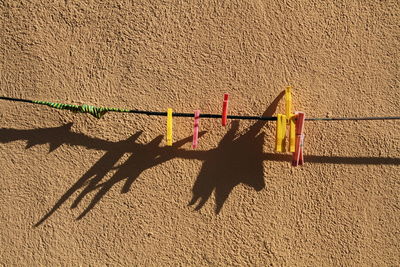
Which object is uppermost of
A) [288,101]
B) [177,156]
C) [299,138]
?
[288,101]

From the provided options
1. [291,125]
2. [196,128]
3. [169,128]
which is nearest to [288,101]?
[291,125]

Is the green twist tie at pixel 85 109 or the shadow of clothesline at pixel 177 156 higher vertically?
the green twist tie at pixel 85 109

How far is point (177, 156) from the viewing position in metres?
1.59

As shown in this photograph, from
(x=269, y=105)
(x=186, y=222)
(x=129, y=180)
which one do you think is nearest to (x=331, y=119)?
(x=269, y=105)

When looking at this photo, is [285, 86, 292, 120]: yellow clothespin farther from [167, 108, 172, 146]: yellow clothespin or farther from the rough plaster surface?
[167, 108, 172, 146]: yellow clothespin

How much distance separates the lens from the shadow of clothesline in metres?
1.56

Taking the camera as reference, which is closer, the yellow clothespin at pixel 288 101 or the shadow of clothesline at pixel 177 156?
the yellow clothespin at pixel 288 101

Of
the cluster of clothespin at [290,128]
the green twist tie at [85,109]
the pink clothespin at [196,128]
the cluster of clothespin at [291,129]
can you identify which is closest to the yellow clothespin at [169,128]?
the cluster of clothespin at [290,128]

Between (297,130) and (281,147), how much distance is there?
10cm

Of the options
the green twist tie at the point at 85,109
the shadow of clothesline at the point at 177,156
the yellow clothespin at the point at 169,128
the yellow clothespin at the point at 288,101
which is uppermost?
the yellow clothespin at the point at 288,101

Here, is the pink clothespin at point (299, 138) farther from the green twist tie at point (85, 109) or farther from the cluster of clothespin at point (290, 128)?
the green twist tie at point (85, 109)

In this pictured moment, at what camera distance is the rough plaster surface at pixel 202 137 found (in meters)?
1.51

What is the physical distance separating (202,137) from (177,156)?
15 cm

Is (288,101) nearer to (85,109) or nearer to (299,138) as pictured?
(299,138)
